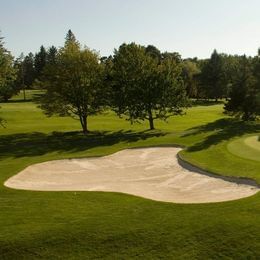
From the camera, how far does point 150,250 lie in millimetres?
18266

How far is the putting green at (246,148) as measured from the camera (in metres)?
32.8

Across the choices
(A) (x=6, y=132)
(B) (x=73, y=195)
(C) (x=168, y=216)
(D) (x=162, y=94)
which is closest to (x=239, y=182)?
(C) (x=168, y=216)

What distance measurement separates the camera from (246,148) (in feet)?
117

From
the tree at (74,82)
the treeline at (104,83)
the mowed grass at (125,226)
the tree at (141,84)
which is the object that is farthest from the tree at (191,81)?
the mowed grass at (125,226)

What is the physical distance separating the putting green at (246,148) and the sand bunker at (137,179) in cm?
418

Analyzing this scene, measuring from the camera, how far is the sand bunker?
84.9 ft

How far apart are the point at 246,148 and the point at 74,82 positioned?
87.8 ft

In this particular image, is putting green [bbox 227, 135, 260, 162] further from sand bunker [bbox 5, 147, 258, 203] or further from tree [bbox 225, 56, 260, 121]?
tree [bbox 225, 56, 260, 121]

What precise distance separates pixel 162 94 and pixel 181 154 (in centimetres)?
2267

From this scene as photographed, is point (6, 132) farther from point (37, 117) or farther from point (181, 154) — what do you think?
point (181, 154)

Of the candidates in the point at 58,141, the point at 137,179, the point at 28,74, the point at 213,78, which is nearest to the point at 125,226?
the point at 137,179

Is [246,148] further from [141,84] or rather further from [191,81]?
[191,81]

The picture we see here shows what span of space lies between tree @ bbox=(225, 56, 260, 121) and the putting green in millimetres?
28530

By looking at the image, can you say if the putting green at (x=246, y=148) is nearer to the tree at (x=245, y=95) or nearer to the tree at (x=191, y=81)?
the tree at (x=245, y=95)
